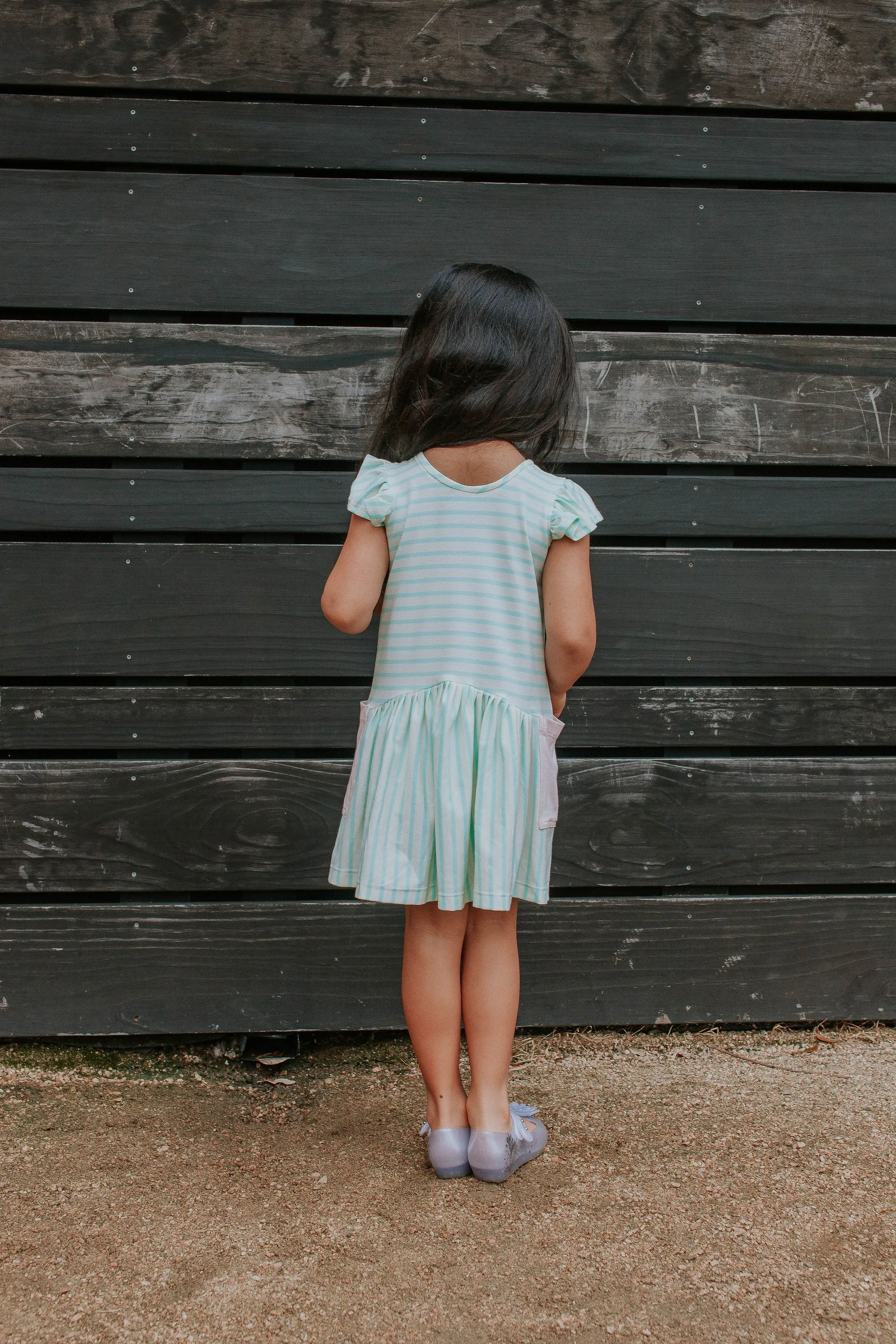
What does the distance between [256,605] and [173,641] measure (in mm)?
224

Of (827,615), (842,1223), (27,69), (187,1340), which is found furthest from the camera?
(827,615)

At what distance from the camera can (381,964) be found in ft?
8.99

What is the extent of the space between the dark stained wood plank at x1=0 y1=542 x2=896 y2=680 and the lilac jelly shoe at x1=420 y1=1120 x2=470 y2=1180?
3.69 feet

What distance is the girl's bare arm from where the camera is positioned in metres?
1.95

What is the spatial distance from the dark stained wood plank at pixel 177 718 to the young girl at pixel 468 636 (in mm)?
686

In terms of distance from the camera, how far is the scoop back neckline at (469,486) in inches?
76.5

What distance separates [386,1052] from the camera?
2.75 metres

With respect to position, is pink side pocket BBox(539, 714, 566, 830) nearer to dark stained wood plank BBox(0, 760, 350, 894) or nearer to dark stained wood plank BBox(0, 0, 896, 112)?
dark stained wood plank BBox(0, 760, 350, 894)

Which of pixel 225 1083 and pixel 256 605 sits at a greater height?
pixel 256 605

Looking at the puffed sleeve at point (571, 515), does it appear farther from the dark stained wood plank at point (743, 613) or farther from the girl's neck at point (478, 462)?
the dark stained wood plank at point (743, 613)

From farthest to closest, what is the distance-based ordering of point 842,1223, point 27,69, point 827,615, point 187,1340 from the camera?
point 827,615
point 27,69
point 842,1223
point 187,1340

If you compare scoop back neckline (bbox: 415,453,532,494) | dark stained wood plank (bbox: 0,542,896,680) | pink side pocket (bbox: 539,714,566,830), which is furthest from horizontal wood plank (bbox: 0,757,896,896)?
scoop back neckline (bbox: 415,453,532,494)

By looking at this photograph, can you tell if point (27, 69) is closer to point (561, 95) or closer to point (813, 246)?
point (561, 95)

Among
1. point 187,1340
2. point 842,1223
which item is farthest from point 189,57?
point 842,1223
